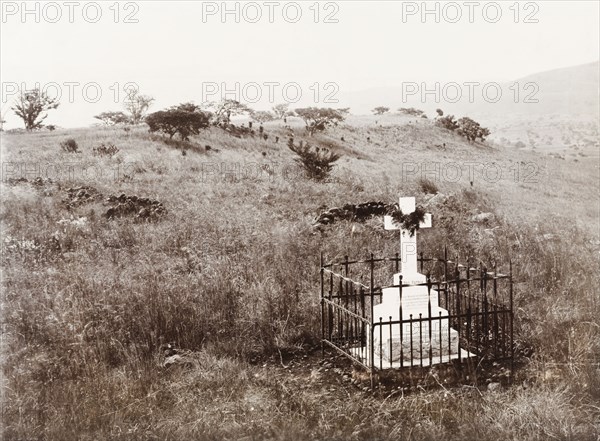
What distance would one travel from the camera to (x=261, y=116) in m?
30.2

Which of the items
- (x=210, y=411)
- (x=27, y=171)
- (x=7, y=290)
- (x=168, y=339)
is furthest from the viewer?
(x=27, y=171)

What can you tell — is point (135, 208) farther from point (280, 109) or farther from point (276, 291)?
point (280, 109)

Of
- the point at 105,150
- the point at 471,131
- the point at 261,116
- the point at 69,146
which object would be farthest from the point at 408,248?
the point at 471,131

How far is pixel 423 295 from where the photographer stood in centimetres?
624

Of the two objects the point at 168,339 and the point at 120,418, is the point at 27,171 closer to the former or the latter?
the point at 168,339

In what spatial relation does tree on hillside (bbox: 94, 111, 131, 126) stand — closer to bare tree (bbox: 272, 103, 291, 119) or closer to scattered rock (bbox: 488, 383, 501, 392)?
bare tree (bbox: 272, 103, 291, 119)

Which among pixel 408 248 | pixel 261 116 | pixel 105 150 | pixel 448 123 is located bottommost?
pixel 408 248

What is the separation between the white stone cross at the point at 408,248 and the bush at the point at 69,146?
44.2 feet

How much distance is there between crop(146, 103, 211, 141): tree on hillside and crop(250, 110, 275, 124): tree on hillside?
26.2ft

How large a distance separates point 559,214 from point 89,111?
46.3 feet

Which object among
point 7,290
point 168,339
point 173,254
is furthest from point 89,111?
point 168,339

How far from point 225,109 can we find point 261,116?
489cm

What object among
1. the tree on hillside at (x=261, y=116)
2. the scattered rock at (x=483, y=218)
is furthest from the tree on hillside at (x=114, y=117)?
the scattered rock at (x=483, y=218)

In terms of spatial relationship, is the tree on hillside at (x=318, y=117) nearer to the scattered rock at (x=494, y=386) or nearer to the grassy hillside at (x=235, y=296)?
the grassy hillside at (x=235, y=296)
